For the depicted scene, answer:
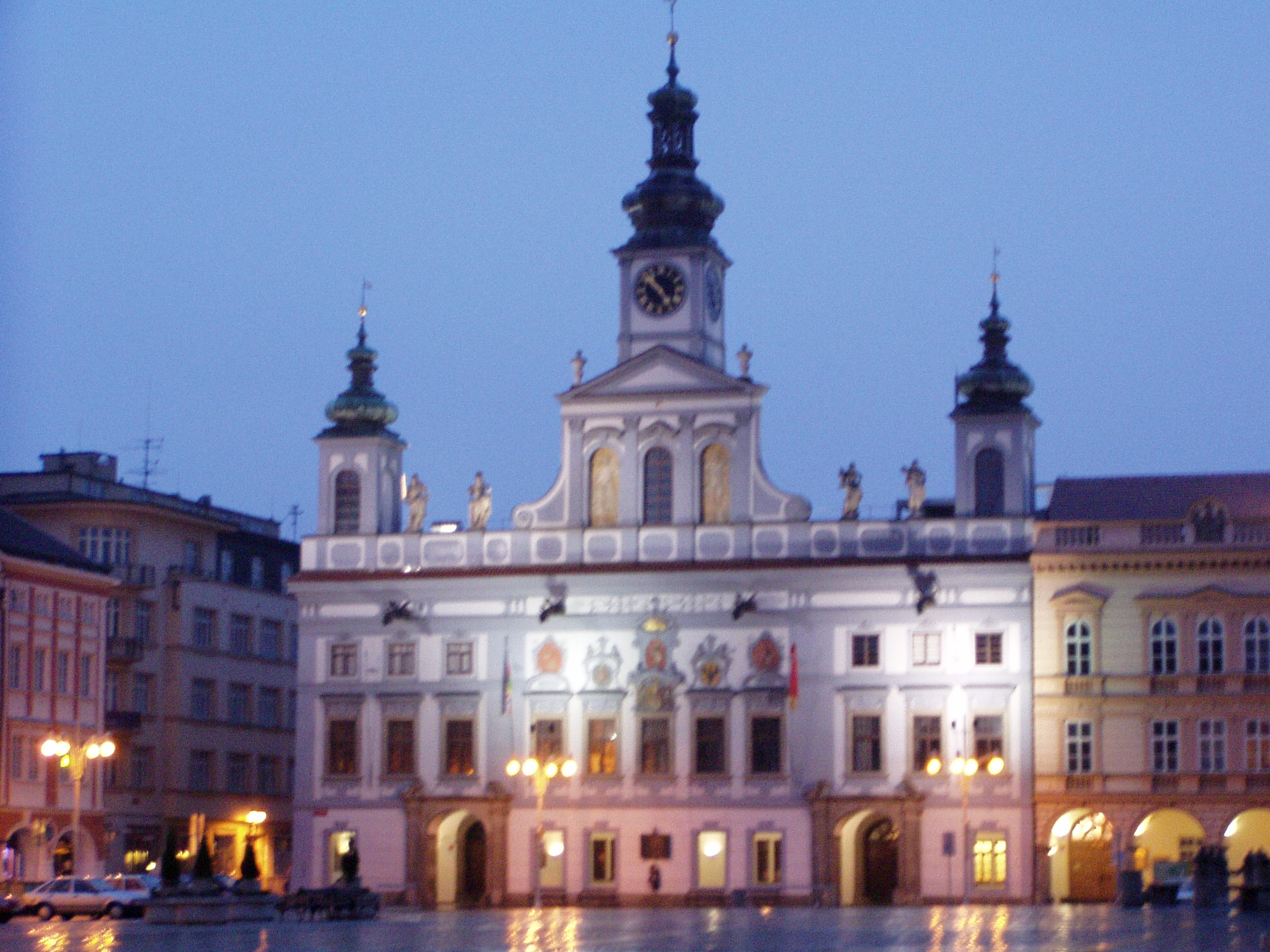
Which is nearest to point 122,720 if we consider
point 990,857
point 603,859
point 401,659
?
point 401,659

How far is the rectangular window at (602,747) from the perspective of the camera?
77.1 metres

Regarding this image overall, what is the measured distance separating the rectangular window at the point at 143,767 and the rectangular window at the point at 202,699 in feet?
7.81

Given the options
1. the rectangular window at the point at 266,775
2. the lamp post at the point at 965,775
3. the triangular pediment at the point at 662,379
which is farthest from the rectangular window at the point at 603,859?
the rectangular window at the point at 266,775

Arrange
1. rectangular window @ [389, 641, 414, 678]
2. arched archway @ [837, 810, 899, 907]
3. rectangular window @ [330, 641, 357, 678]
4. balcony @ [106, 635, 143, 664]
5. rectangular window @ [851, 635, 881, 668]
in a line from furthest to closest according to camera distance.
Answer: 1. balcony @ [106, 635, 143, 664]
2. rectangular window @ [330, 641, 357, 678]
3. rectangular window @ [389, 641, 414, 678]
4. rectangular window @ [851, 635, 881, 668]
5. arched archway @ [837, 810, 899, 907]

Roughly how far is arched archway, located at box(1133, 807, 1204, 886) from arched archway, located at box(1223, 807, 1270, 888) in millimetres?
949

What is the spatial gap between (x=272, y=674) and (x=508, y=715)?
2052 centimetres

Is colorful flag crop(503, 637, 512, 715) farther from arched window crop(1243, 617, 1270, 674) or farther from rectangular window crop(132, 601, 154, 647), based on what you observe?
arched window crop(1243, 617, 1270, 674)

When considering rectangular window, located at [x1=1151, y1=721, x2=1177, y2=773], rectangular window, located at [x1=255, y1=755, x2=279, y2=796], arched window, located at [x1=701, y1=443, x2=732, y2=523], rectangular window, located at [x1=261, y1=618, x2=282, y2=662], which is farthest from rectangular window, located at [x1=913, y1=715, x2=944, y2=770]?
rectangular window, located at [x1=261, y1=618, x2=282, y2=662]

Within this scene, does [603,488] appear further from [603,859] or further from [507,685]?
[603,859]

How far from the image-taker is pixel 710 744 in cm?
7650

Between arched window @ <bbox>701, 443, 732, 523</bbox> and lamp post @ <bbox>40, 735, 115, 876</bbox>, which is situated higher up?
arched window @ <bbox>701, 443, 732, 523</bbox>

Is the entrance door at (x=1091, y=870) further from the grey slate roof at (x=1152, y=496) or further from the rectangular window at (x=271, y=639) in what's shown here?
the rectangular window at (x=271, y=639)

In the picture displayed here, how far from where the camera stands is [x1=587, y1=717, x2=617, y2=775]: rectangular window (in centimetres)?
7706

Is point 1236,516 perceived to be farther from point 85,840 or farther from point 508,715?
point 85,840
